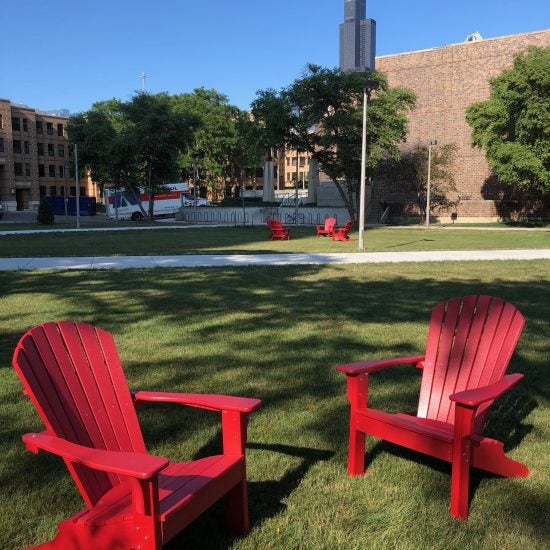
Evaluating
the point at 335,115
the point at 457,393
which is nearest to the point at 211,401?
the point at 457,393

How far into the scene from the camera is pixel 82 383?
2.73 meters

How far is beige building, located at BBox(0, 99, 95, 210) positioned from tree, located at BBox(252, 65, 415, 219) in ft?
174

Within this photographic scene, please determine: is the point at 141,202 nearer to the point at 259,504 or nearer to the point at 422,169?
the point at 422,169

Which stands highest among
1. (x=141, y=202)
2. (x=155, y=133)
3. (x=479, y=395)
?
(x=155, y=133)

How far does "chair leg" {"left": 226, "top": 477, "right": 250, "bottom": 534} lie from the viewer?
2.81m

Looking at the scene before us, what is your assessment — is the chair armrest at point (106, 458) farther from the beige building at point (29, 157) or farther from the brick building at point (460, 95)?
the beige building at point (29, 157)

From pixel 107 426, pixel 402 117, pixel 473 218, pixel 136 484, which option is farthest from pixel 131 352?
pixel 473 218

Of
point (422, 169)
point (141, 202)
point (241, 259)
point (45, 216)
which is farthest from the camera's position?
point (141, 202)

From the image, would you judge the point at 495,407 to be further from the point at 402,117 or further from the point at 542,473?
the point at 402,117

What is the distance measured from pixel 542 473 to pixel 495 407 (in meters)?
1.10

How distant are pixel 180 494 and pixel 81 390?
2.22 feet

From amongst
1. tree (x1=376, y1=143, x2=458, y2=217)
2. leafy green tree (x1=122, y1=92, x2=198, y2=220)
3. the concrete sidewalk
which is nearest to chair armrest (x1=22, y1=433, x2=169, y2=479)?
the concrete sidewalk

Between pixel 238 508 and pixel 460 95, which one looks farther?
pixel 460 95

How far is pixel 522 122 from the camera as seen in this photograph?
3375cm
